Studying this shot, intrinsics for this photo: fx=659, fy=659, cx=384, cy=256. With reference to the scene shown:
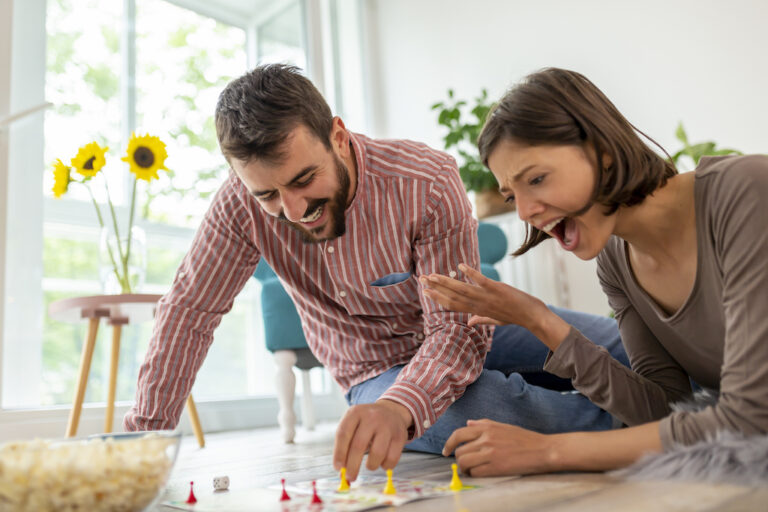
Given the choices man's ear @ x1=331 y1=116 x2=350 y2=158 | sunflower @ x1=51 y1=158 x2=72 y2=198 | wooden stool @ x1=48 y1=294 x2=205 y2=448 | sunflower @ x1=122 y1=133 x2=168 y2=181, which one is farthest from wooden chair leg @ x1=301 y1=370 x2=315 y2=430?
man's ear @ x1=331 y1=116 x2=350 y2=158

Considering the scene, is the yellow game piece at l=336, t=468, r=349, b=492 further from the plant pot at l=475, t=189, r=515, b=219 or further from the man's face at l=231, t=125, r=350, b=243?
the plant pot at l=475, t=189, r=515, b=219

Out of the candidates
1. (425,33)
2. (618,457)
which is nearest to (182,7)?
(425,33)

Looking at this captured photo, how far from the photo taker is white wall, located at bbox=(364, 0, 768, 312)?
2.89 metres

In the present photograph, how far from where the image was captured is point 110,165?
9.79 ft

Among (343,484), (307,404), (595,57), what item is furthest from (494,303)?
(595,57)

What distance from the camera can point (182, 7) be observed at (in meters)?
3.46

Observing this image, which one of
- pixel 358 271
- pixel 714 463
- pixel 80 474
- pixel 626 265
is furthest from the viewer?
pixel 358 271

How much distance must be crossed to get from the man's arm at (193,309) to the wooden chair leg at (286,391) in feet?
2.92

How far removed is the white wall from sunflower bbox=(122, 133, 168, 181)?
1357mm

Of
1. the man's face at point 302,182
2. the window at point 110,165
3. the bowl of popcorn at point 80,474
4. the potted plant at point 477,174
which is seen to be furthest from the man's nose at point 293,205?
the potted plant at point 477,174

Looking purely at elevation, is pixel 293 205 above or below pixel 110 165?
below

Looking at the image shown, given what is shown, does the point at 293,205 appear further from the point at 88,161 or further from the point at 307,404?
the point at 307,404

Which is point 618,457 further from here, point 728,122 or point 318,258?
point 728,122

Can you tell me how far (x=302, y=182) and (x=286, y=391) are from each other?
52.4 inches
